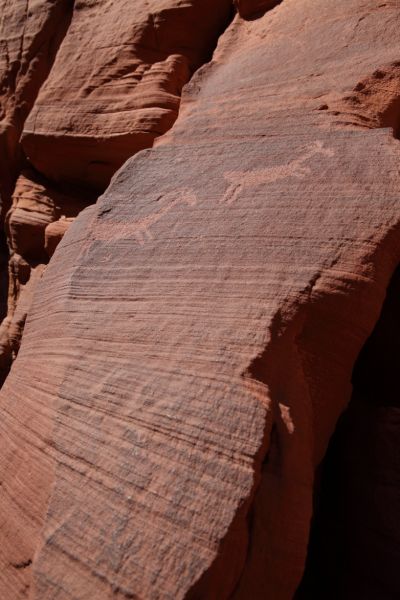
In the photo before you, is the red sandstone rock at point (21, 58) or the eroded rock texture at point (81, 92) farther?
the red sandstone rock at point (21, 58)

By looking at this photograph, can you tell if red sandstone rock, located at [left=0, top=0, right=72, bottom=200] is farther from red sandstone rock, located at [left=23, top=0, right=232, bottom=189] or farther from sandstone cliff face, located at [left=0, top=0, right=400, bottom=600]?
sandstone cliff face, located at [left=0, top=0, right=400, bottom=600]

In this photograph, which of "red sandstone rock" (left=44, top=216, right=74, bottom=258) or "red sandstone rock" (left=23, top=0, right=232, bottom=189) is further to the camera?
"red sandstone rock" (left=44, top=216, right=74, bottom=258)

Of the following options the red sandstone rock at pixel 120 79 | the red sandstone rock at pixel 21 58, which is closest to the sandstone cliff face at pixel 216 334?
the red sandstone rock at pixel 120 79

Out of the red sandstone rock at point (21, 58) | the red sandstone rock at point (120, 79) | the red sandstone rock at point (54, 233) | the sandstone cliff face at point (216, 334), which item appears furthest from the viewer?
the red sandstone rock at point (21, 58)

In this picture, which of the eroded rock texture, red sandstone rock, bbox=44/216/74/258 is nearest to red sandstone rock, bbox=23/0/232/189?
the eroded rock texture

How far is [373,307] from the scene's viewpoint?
2.10 m

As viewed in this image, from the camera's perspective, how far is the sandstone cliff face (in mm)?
1690

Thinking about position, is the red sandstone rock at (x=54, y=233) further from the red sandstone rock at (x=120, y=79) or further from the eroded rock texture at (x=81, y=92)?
the red sandstone rock at (x=120, y=79)

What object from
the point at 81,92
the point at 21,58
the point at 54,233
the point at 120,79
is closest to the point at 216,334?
the point at 54,233

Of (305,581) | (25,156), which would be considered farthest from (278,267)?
(25,156)

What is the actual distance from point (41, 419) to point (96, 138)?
2672 mm

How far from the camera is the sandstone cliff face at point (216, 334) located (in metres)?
1.69

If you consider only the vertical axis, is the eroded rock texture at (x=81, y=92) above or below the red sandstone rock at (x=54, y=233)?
above

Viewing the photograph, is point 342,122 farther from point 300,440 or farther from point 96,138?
point 96,138
